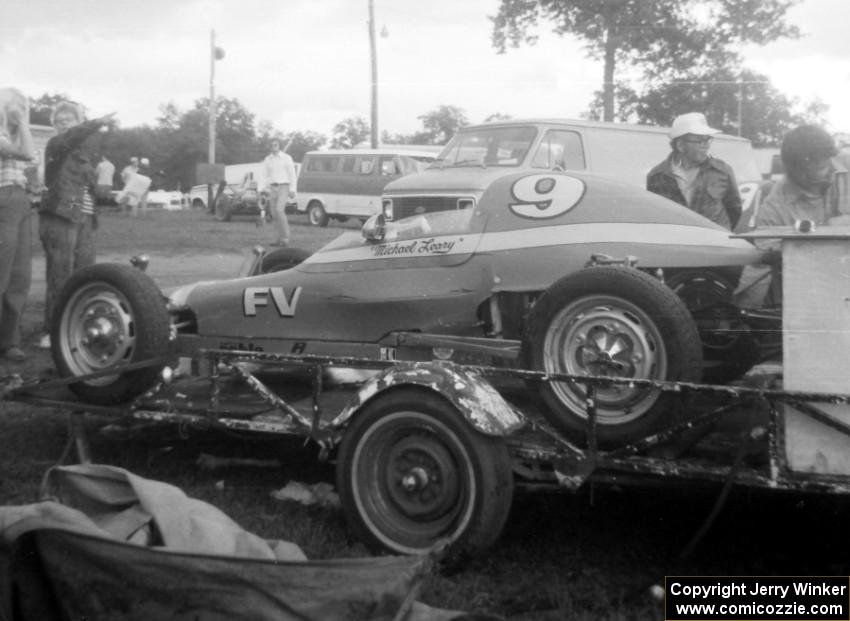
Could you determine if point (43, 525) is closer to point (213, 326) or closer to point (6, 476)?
point (6, 476)

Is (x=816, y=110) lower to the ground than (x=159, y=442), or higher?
higher

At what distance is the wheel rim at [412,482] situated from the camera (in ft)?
13.2

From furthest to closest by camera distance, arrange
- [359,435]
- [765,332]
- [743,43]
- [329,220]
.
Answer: [329,220]
[743,43]
[765,332]
[359,435]

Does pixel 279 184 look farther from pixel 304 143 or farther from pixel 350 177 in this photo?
pixel 304 143

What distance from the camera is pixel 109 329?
18.2 ft

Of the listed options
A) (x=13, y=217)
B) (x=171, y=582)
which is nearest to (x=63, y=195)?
(x=13, y=217)

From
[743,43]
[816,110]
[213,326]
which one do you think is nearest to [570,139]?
[743,43]

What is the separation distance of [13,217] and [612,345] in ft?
17.7

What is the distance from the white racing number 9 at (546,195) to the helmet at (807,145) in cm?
117

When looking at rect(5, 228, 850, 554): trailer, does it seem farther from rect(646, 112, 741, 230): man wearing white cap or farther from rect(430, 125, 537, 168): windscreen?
rect(430, 125, 537, 168): windscreen

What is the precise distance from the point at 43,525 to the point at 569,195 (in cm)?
284

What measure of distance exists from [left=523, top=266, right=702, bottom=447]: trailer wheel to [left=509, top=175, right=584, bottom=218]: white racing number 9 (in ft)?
2.36

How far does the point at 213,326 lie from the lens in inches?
230

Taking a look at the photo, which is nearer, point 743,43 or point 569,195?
point 569,195
